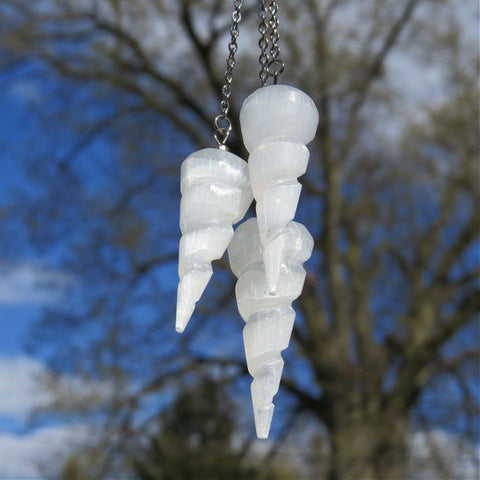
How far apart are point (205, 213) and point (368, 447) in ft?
11.5

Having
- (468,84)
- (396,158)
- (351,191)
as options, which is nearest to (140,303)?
(351,191)

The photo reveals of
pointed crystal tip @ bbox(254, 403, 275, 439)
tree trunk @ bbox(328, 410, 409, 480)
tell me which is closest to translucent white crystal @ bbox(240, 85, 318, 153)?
pointed crystal tip @ bbox(254, 403, 275, 439)

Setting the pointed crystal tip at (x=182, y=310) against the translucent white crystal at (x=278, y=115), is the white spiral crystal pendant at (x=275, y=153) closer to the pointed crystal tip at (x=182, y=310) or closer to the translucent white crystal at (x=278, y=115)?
the translucent white crystal at (x=278, y=115)

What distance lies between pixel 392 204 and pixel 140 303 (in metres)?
1.97

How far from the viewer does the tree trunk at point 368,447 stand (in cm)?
409

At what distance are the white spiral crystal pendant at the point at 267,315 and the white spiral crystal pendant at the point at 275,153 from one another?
32 millimetres

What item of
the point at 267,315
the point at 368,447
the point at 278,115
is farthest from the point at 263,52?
the point at 368,447

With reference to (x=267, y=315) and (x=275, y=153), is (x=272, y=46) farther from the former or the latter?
(x=267, y=315)

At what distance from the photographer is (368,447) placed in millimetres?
4160

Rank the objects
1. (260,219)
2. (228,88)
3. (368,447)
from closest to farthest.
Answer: (260,219), (228,88), (368,447)

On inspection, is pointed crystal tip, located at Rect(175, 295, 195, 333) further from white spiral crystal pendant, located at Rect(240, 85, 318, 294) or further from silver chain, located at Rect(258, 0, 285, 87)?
silver chain, located at Rect(258, 0, 285, 87)

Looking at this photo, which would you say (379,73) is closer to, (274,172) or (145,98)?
(145,98)

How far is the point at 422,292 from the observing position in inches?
189

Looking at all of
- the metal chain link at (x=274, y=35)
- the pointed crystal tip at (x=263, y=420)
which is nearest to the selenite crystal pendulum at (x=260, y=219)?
the pointed crystal tip at (x=263, y=420)
